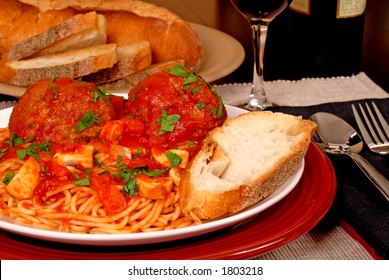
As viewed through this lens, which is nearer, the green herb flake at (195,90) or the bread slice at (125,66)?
the green herb flake at (195,90)

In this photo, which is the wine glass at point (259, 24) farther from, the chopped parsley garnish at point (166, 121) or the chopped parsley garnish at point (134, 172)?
the chopped parsley garnish at point (134, 172)

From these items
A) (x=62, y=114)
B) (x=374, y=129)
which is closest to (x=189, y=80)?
(x=62, y=114)

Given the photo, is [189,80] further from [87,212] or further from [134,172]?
[87,212]

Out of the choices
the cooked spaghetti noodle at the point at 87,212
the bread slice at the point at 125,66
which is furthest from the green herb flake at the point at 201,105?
the bread slice at the point at 125,66

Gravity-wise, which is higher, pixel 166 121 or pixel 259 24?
pixel 166 121

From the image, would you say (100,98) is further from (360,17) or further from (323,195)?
(360,17)

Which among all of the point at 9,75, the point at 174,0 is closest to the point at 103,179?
the point at 9,75
